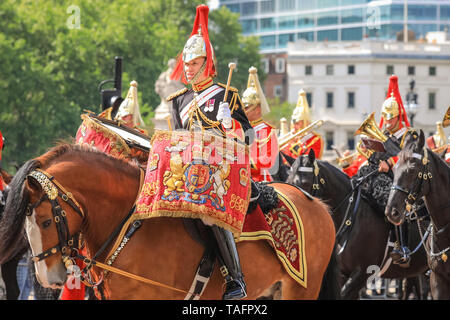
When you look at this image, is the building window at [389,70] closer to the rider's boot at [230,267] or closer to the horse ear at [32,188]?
the rider's boot at [230,267]

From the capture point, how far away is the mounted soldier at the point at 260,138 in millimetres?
10852

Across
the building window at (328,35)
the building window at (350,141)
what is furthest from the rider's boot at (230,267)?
the building window at (328,35)

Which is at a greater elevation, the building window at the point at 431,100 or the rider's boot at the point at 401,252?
the rider's boot at the point at 401,252

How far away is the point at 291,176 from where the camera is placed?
11977 mm

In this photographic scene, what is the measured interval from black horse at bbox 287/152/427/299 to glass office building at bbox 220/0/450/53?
4326 inches

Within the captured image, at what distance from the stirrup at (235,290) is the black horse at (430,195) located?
3.21 m

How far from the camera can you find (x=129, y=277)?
743cm

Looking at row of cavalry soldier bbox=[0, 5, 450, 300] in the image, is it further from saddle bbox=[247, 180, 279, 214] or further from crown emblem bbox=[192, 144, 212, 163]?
crown emblem bbox=[192, 144, 212, 163]

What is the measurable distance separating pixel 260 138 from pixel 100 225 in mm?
4016

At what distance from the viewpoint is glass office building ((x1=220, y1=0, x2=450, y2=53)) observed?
406 ft

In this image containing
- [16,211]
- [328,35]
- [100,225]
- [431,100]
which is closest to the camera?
[16,211]

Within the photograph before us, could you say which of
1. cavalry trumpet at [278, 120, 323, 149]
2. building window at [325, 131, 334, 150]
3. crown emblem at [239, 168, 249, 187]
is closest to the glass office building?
building window at [325, 131, 334, 150]

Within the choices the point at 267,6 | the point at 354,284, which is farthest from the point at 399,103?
the point at 267,6

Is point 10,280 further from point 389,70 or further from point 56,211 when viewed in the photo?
point 389,70
